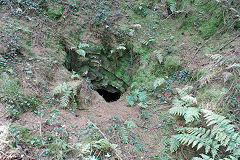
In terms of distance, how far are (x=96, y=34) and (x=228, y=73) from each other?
551cm

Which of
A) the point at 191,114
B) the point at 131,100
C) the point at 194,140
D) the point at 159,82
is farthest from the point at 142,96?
the point at 194,140

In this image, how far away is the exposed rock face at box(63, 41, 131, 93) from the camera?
7.43m

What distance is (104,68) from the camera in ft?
26.3

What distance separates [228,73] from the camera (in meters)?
4.86

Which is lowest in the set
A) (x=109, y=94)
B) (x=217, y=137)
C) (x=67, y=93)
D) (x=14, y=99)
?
(x=109, y=94)

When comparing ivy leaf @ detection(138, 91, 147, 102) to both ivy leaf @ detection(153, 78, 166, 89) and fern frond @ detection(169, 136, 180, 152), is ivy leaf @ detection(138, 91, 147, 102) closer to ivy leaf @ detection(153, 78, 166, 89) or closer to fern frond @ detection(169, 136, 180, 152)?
ivy leaf @ detection(153, 78, 166, 89)

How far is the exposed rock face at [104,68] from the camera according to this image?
7.43 meters

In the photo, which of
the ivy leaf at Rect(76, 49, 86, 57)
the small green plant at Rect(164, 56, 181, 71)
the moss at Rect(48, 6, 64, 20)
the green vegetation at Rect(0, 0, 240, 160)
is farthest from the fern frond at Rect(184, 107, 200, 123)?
the moss at Rect(48, 6, 64, 20)

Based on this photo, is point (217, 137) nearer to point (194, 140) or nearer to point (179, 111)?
point (194, 140)

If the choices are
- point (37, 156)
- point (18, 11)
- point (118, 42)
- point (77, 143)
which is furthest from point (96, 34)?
point (37, 156)

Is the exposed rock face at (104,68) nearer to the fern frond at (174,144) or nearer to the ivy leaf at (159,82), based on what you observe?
the ivy leaf at (159,82)

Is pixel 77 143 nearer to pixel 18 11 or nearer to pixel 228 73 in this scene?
pixel 228 73

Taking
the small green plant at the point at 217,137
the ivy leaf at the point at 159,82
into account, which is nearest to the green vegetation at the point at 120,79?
the small green plant at the point at 217,137

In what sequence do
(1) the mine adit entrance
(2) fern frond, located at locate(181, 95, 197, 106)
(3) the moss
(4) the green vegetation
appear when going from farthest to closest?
1. (1) the mine adit entrance
2. (3) the moss
3. (2) fern frond, located at locate(181, 95, 197, 106)
4. (4) the green vegetation
